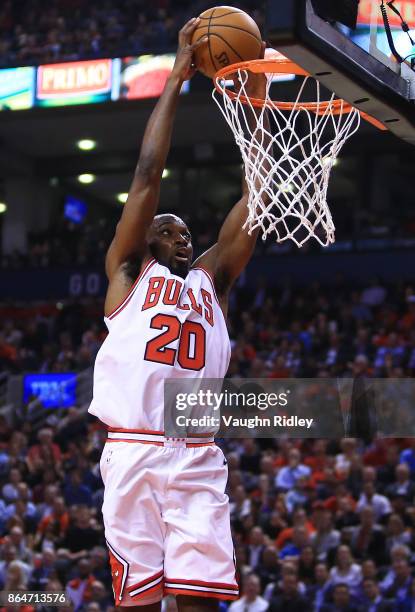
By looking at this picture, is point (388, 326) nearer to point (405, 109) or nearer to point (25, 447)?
point (25, 447)

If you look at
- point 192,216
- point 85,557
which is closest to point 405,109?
point 85,557

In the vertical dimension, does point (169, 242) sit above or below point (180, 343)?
above

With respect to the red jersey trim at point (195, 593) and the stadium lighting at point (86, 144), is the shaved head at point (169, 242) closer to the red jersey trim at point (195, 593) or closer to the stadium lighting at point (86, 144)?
the red jersey trim at point (195, 593)

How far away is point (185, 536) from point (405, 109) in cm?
189

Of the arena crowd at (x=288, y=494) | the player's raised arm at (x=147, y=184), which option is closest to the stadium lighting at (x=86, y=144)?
the arena crowd at (x=288, y=494)

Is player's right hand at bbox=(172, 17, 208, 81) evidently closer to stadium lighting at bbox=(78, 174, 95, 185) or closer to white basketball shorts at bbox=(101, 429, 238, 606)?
white basketball shorts at bbox=(101, 429, 238, 606)

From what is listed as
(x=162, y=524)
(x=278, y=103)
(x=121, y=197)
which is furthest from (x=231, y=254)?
(x=121, y=197)

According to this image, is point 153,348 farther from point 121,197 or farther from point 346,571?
point 121,197

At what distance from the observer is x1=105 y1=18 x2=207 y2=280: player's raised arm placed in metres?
4.35

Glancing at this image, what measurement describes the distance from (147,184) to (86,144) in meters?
17.0

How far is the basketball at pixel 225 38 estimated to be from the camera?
14.8 ft

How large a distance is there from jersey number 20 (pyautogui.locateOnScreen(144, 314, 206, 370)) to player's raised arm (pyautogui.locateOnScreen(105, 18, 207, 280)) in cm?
32

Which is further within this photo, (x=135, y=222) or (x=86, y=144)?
(x=86, y=144)

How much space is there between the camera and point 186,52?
452cm
